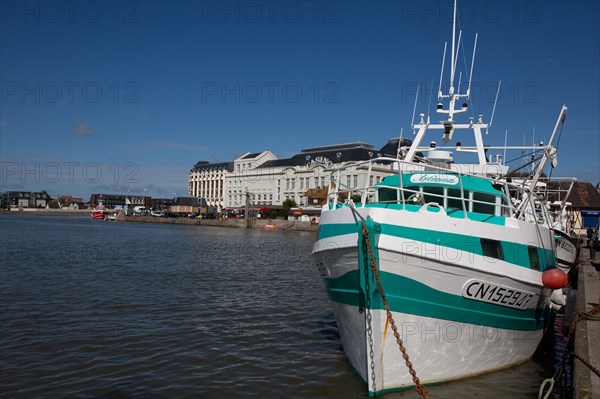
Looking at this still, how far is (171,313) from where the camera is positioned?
15.9 meters

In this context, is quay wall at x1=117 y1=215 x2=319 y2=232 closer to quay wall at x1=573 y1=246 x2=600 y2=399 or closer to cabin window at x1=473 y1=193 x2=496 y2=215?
quay wall at x1=573 y1=246 x2=600 y2=399

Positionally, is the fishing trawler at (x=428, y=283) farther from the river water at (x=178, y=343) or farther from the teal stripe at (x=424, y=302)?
the river water at (x=178, y=343)

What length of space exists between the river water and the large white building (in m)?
67.5

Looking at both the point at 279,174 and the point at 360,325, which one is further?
the point at 279,174

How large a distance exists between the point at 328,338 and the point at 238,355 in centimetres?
281

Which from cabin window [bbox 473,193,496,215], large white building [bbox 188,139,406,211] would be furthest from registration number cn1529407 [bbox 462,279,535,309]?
large white building [bbox 188,139,406,211]

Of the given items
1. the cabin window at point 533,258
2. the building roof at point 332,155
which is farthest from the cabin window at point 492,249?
the building roof at point 332,155

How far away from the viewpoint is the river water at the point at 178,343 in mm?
9758

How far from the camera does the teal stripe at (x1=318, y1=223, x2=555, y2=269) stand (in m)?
8.69

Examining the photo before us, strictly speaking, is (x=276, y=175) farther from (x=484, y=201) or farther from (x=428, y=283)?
(x=428, y=283)

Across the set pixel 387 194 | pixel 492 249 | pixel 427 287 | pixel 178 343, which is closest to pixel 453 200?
pixel 387 194

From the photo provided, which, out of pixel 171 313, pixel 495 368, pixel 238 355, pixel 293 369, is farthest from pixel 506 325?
pixel 171 313

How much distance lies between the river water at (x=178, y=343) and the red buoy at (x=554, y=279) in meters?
2.20

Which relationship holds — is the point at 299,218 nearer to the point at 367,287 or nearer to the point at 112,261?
the point at 112,261
